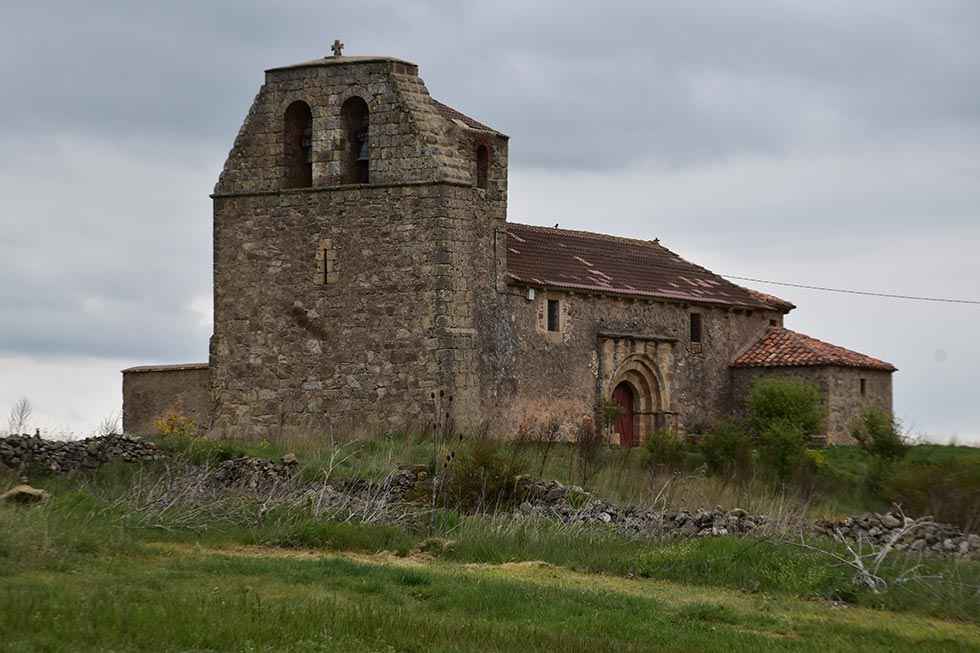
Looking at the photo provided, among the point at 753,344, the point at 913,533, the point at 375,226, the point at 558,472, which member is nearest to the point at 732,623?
the point at 913,533

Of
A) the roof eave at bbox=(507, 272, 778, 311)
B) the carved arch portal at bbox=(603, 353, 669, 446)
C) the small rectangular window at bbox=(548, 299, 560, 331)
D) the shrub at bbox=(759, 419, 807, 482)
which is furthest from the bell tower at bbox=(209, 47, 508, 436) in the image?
the carved arch portal at bbox=(603, 353, 669, 446)

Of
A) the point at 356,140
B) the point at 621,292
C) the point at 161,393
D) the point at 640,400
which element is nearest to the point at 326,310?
the point at 356,140

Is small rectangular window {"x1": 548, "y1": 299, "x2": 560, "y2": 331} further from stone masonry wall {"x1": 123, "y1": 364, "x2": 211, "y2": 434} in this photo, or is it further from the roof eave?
stone masonry wall {"x1": 123, "y1": 364, "x2": 211, "y2": 434}

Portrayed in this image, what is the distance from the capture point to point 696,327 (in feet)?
130

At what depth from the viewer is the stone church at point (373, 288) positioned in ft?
102

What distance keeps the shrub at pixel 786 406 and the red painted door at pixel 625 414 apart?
276 centimetres

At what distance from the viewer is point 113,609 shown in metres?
13.1

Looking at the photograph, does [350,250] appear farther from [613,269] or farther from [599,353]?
[613,269]

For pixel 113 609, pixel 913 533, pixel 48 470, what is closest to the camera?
pixel 113 609

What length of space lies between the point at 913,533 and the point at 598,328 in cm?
1504

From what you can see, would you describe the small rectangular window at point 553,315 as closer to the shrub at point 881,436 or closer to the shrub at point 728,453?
the shrub at point 728,453

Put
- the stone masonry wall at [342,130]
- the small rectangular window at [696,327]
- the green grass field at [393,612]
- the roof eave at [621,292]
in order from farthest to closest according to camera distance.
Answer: the small rectangular window at [696,327], the roof eave at [621,292], the stone masonry wall at [342,130], the green grass field at [393,612]

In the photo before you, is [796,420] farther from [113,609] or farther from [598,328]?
[113,609]

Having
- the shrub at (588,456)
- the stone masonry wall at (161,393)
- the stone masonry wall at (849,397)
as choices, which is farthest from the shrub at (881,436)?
the stone masonry wall at (161,393)
